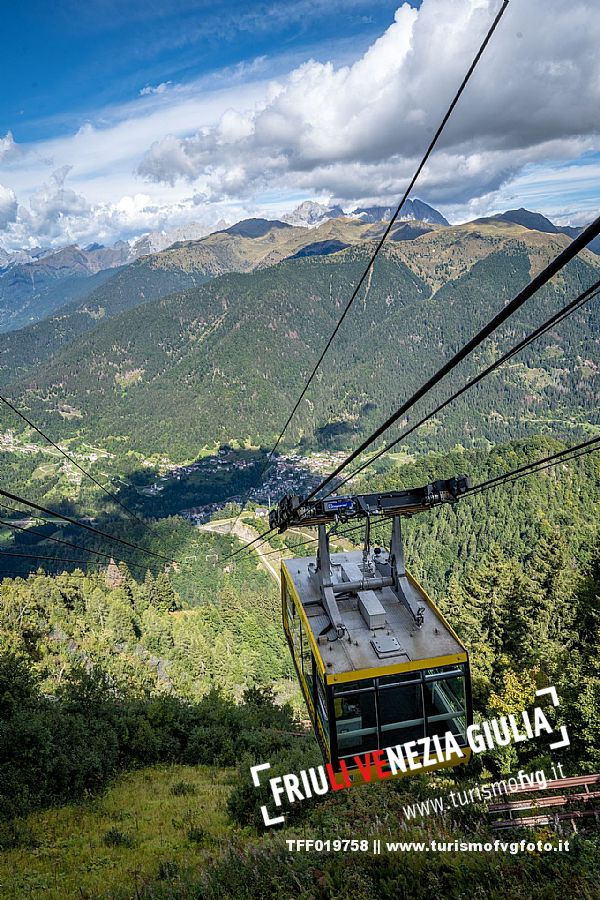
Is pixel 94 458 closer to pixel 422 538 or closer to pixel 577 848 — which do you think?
pixel 422 538

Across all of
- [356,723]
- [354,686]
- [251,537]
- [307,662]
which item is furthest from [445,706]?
[251,537]

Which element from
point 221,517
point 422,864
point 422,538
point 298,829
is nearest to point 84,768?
point 298,829

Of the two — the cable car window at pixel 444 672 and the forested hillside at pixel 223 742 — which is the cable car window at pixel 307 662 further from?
the forested hillside at pixel 223 742

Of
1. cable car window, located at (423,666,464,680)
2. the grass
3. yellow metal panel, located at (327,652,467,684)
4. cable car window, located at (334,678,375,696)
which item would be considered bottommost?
the grass

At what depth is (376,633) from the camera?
9.85m

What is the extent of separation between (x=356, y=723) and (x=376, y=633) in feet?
5.28

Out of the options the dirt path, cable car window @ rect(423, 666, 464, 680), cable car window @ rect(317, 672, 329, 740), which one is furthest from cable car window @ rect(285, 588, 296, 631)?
the dirt path

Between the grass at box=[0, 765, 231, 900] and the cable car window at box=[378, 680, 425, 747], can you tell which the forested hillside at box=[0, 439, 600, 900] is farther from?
the cable car window at box=[378, 680, 425, 747]

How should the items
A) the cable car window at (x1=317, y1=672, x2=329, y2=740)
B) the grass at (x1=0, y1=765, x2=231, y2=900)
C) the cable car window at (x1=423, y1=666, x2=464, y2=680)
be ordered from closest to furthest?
the cable car window at (x1=423, y1=666, x2=464, y2=680)
the cable car window at (x1=317, y1=672, x2=329, y2=740)
the grass at (x1=0, y1=765, x2=231, y2=900)

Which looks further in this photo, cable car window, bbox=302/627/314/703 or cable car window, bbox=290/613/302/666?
cable car window, bbox=290/613/302/666

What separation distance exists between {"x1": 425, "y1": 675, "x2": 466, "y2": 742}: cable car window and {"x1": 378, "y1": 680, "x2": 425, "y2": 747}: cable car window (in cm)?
16

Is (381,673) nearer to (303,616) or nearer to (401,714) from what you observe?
(401,714)

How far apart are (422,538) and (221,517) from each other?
60.8 metres

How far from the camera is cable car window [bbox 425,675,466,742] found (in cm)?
902
